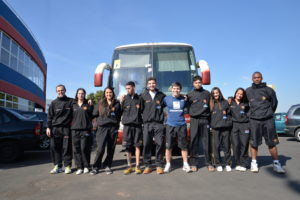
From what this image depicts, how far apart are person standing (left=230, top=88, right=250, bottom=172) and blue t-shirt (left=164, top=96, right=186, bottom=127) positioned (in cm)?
116

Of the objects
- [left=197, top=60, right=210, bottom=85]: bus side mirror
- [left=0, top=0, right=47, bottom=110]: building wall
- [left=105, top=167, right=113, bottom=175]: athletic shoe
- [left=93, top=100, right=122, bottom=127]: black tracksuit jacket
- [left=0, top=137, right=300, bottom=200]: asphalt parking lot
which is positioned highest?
[left=0, top=0, right=47, bottom=110]: building wall

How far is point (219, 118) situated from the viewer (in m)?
4.48

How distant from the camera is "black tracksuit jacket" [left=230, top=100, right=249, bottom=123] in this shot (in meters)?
4.51

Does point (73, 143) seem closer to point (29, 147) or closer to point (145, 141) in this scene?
point (145, 141)

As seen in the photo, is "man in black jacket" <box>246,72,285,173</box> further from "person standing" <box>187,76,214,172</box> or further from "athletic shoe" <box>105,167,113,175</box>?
"athletic shoe" <box>105,167,113,175</box>

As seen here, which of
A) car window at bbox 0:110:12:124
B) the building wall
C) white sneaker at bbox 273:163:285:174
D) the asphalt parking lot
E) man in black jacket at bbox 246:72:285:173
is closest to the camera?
the asphalt parking lot

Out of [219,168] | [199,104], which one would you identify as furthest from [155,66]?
[219,168]

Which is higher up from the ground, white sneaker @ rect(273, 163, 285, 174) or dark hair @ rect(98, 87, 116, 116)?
dark hair @ rect(98, 87, 116, 116)

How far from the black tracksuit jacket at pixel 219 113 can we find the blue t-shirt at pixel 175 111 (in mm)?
685

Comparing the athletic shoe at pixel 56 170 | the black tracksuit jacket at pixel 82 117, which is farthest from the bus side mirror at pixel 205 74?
the athletic shoe at pixel 56 170

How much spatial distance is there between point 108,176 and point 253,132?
10.7 ft

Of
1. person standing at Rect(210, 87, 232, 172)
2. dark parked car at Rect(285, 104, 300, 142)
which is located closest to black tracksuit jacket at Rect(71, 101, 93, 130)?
person standing at Rect(210, 87, 232, 172)

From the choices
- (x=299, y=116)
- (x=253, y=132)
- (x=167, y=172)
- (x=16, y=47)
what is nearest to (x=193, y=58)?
(x=253, y=132)

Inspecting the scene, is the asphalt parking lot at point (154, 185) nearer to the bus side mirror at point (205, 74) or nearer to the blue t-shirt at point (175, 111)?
the blue t-shirt at point (175, 111)
